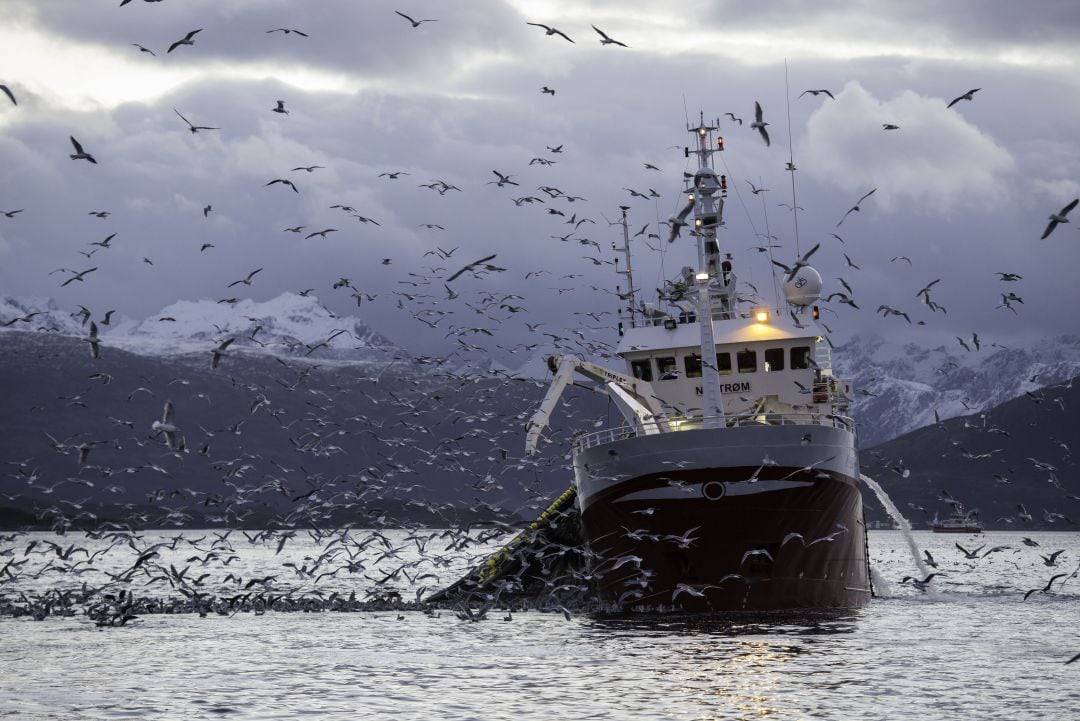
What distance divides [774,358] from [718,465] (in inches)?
463

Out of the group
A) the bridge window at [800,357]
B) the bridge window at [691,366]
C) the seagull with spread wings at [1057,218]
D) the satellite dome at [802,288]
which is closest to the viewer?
the seagull with spread wings at [1057,218]

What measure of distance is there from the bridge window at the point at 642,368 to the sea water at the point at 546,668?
11.4 meters

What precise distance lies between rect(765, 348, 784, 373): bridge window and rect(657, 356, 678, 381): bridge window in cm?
409

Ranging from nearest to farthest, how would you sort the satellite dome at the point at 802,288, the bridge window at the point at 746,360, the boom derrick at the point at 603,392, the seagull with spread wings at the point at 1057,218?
1. the seagull with spread wings at the point at 1057,218
2. the boom derrick at the point at 603,392
3. the bridge window at the point at 746,360
4. the satellite dome at the point at 802,288

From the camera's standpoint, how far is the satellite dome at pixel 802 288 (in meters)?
61.6

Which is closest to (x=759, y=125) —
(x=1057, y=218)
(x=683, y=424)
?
(x=1057, y=218)

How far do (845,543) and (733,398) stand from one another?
328 inches

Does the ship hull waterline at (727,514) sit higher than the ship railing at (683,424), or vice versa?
the ship railing at (683,424)

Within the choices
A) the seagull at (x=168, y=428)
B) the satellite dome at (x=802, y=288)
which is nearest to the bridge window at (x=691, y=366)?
the satellite dome at (x=802, y=288)

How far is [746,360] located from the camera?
57.6m

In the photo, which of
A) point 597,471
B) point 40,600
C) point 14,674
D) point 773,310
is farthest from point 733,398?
point 40,600

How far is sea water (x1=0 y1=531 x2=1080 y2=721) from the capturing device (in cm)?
3130

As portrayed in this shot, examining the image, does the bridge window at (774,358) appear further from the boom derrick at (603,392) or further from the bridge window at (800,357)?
the boom derrick at (603,392)

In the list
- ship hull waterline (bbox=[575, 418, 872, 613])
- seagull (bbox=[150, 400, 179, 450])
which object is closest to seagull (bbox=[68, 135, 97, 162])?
seagull (bbox=[150, 400, 179, 450])
